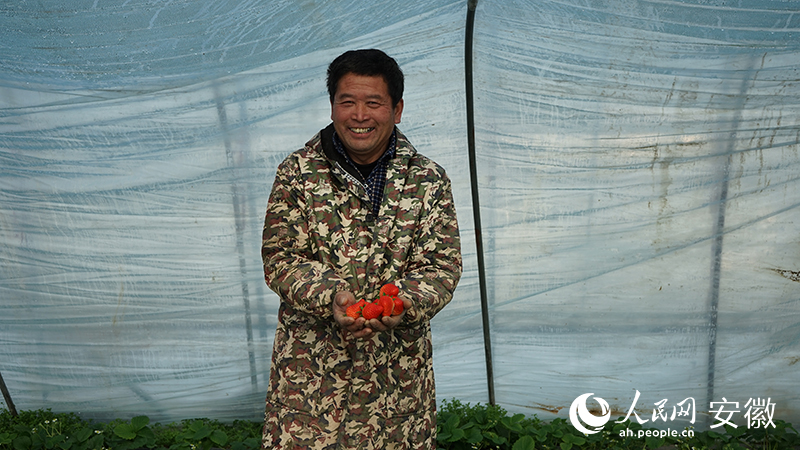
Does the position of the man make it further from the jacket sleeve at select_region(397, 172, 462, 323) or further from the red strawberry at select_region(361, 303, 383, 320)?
the red strawberry at select_region(361, 303, 383, 320)

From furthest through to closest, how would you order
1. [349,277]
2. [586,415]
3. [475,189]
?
[586,415] → [475,189] → [349,277]

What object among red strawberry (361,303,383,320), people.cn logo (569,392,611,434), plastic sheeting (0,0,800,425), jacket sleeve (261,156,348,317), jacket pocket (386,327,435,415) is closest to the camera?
red strawberry (361,303,383,320)

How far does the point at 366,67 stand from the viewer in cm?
205

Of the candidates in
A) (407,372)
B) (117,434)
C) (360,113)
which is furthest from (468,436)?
(360,113)

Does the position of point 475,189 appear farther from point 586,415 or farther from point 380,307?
point 380,307

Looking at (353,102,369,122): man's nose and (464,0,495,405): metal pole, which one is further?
(464,0,495,405): metal pole

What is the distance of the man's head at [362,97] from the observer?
205 cm

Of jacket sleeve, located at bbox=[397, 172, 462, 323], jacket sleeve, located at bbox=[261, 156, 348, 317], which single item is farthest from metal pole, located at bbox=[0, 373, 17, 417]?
jacket sleeve, located at bbox=[397, 172, 462, 323]

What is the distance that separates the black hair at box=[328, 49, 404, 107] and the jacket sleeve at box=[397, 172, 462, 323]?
0.35 m

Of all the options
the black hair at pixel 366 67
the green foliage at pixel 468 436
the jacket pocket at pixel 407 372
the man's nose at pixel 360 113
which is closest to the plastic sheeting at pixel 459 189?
the green foliage at pixel 468 436

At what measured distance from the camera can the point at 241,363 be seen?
374 centimetres

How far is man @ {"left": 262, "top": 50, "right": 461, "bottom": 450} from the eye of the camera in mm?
2031

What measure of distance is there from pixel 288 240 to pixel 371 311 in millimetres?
408

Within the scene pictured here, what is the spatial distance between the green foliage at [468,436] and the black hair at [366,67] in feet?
6.81
